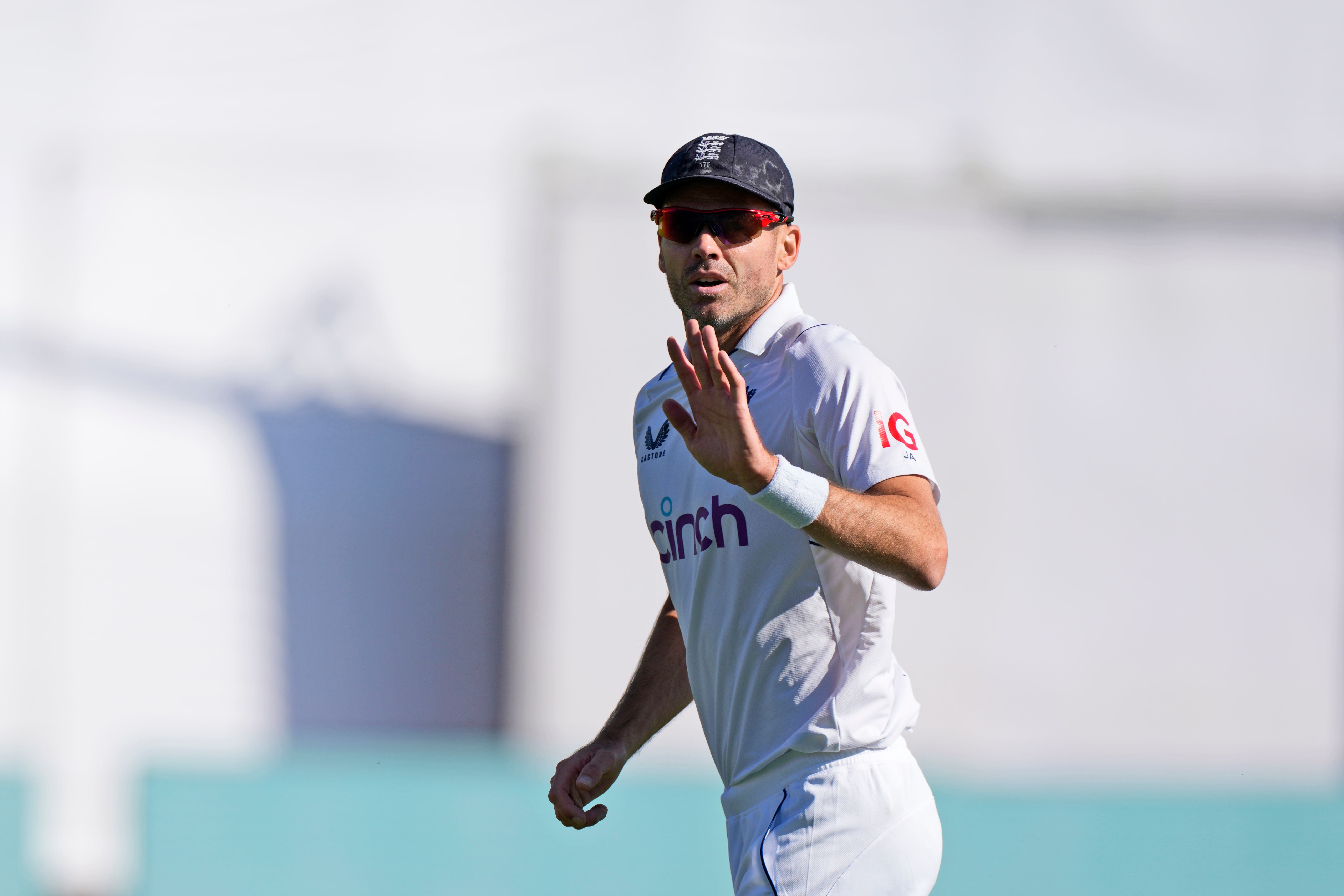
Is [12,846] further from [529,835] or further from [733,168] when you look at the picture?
[733,168]

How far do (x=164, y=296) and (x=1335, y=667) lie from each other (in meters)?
7.61

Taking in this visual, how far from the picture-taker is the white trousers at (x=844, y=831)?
230 centimetres

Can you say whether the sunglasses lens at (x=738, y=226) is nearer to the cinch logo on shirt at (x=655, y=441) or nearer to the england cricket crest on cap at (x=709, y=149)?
the england cricket crest on cap at (x=709, y=149)

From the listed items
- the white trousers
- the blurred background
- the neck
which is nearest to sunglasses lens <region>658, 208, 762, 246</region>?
the neck

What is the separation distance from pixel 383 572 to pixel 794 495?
20.7 ft

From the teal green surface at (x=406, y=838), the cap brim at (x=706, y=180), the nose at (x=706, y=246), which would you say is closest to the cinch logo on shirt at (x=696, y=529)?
the nose at (x=706, y=246)

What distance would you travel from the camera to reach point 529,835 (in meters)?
6.08

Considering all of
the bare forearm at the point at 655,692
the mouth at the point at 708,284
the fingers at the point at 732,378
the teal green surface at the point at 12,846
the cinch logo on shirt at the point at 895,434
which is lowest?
the teal green surface at the point at 12,846

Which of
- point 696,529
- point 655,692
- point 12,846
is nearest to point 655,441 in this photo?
point 696,529

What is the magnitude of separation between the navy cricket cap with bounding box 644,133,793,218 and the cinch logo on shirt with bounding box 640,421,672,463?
1.51ft

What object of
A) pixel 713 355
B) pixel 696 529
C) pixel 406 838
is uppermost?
pixel 713 355

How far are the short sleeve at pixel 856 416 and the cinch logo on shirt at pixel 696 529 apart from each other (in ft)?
0.68

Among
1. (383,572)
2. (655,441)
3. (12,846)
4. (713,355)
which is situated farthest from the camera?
(383,572)

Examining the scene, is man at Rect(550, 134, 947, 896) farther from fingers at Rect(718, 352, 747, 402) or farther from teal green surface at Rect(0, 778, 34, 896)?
teal green surface at Rect(0, 778, 34, 896)
